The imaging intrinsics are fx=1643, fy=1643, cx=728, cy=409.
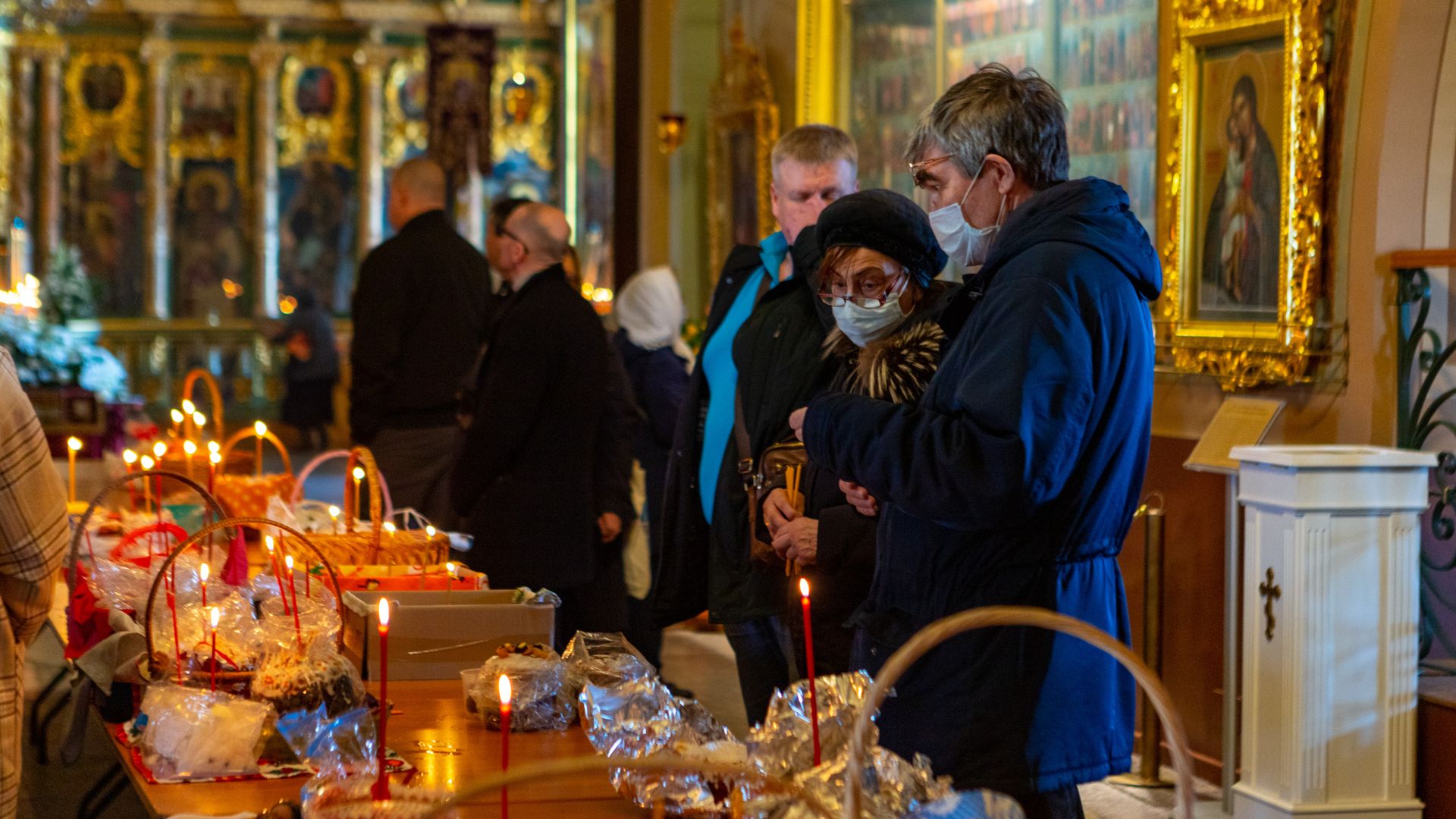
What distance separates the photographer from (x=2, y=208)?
1908 centimetres

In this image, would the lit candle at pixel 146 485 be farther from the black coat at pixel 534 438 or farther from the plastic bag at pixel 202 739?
the plastic bag at pixel 202 739

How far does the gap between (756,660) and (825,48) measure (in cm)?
563

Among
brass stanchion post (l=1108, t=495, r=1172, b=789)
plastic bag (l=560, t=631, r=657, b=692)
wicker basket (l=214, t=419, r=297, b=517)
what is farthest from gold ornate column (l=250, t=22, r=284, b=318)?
plastic bag (l=560, t=631, r=657, b=692)

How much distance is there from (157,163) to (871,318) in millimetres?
18390

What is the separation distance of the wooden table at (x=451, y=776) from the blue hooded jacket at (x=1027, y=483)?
1.54 ft

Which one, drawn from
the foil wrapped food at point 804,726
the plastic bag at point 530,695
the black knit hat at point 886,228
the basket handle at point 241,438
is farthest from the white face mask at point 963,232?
the basket handle at point 241,438

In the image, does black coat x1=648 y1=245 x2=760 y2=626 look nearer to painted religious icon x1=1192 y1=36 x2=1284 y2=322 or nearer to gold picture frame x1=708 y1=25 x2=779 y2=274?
painted religious icon x1=1192 y1=36 x2=1284 y2=322

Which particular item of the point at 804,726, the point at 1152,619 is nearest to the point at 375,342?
the point at 1152,619

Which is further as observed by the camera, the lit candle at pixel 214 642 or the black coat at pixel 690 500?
the black coat at pixel 690 500

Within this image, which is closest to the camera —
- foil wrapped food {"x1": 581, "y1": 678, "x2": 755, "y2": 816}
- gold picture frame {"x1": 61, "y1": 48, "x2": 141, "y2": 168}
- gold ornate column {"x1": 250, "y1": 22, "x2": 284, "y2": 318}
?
foil wrapped food {"x1": 581, "y1": 678, "x2": 755, "y2": 816}

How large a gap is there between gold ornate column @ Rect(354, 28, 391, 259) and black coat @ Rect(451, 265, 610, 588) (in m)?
15.6

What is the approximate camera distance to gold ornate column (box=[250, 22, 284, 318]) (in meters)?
19.9

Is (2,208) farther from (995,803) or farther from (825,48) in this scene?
(995,803)

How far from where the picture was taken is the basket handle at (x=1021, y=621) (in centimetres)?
150
